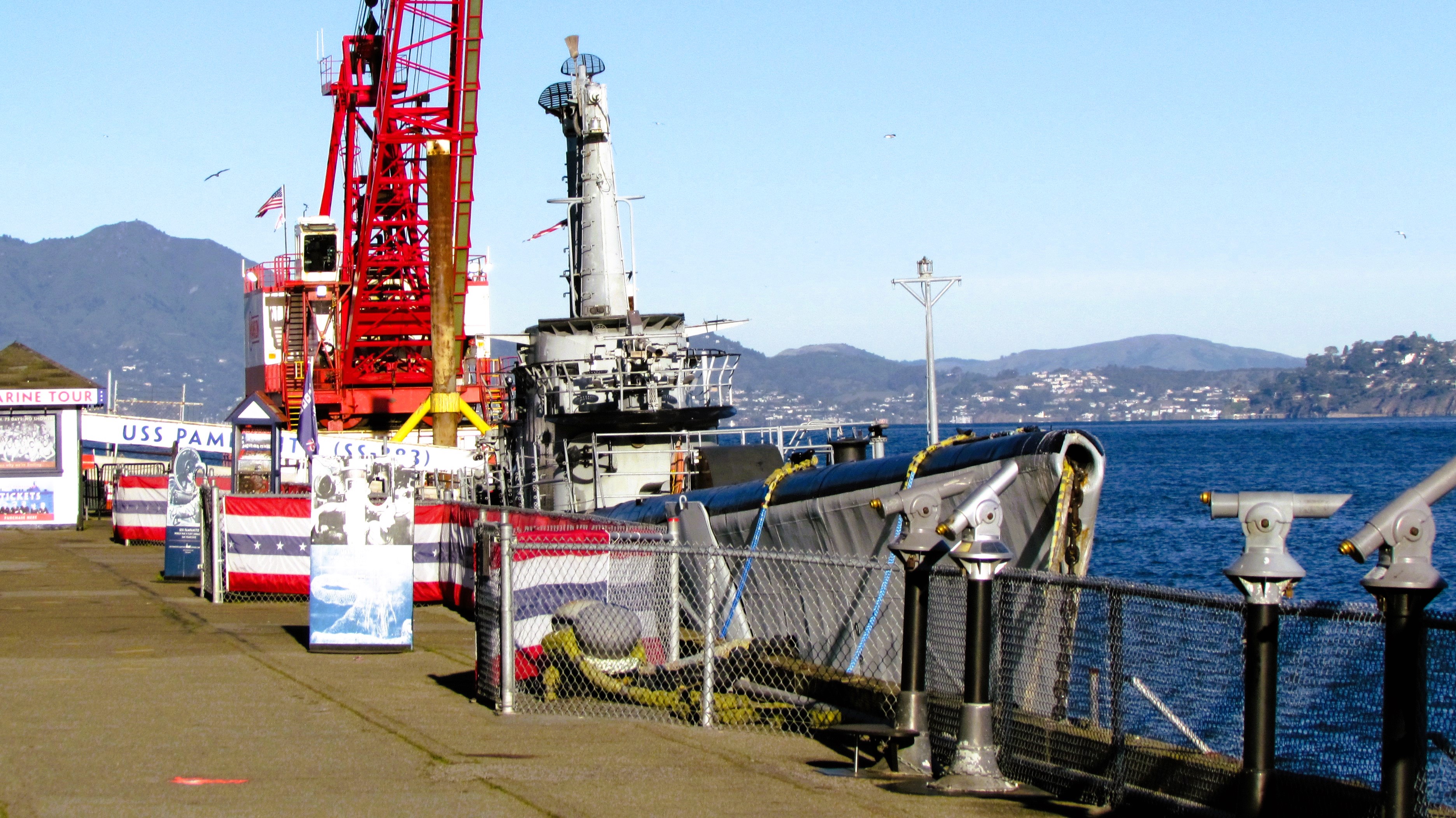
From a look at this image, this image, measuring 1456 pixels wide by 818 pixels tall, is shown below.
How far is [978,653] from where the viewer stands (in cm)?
792

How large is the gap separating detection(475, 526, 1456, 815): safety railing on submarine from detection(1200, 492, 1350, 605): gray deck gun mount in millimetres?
153

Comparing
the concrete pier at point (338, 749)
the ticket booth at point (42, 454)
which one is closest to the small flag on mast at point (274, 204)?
the ticket booth at point (42, 454)

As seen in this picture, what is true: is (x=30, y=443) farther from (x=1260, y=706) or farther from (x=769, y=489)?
(x=1260, y=706)

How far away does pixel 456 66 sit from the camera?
130 feet

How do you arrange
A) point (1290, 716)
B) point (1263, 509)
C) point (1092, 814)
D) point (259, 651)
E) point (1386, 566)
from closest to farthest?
point (1386, 566)
point (1263, 509)
point (1290, 716)
point (1092, 814)
point (259, 651)

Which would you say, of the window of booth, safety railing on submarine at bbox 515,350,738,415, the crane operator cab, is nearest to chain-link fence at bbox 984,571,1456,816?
safety railing on submarine at bbox 515,350,738,415


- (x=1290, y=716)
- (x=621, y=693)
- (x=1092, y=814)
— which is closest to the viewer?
(x=1290, y=716)

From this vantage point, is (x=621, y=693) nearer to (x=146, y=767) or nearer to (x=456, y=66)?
(x=146, y=767)

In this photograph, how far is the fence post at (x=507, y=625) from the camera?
10156 millimetres

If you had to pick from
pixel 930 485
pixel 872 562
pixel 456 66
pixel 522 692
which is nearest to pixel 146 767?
pixel 522 692

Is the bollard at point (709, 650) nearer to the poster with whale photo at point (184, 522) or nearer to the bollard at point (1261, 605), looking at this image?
the bollard at point (1261, 605)

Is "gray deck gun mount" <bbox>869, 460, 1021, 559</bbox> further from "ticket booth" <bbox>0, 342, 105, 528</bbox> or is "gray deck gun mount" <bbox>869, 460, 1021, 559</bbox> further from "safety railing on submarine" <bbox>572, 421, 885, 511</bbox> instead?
"ticket booth" <bbox>0, 342, 105, 528</bbox>

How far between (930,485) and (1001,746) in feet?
11.8

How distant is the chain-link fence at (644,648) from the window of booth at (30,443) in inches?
951
